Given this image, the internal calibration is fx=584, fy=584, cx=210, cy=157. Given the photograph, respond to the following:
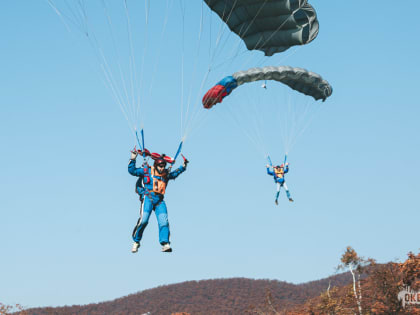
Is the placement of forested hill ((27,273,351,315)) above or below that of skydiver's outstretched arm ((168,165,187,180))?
above

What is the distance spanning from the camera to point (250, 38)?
68.9ft

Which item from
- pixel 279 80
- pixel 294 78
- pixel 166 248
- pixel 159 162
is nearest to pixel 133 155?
pixel 159 162

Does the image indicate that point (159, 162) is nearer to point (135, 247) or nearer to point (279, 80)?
point (135, 247)

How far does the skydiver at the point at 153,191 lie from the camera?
12.5m

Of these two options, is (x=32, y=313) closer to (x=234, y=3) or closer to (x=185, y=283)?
(x=185, y=283)

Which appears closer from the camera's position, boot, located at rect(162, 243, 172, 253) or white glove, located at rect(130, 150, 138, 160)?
boot, located at rect(162, 243, 172, 253)

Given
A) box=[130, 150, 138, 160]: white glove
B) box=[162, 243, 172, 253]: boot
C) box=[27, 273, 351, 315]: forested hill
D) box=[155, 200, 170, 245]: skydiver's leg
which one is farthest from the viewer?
box=[27, 273, 351, 315]: forested hill

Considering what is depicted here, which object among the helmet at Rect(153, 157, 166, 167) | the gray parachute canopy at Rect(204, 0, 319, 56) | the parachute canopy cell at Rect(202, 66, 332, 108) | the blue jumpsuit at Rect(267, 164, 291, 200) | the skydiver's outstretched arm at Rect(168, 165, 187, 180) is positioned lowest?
the skydiver's outstretched arm at Rect(168, 165, 187, 180)

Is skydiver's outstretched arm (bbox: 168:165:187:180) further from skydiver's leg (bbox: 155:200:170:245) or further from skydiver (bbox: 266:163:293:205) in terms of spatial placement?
skydiver (bbox: 266:163:293:205)

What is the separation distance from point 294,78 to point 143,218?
11353 mm

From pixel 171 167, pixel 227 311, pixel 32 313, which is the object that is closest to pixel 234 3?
pixel 171 167

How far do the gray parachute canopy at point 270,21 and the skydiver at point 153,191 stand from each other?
7517 mm

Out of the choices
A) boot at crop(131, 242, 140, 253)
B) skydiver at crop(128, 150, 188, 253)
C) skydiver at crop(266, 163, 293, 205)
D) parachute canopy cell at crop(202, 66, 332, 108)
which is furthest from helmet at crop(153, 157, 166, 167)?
skydiver at crop(266, 163, 293, 205)

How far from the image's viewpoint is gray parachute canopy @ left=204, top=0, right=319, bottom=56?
62.3 ft
